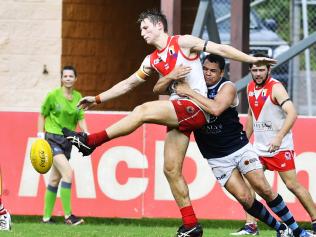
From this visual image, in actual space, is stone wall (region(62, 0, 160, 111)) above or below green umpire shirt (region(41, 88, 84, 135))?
above

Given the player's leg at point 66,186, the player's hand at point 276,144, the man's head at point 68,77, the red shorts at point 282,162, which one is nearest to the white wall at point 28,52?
the man's head at point 68,77

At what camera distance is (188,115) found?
1037 cm

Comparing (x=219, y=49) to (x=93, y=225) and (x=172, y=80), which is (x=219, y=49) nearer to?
(x=172, y=80)

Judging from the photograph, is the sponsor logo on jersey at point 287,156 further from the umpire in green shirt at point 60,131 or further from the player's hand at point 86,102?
the umpire in green shirt at point 60,131

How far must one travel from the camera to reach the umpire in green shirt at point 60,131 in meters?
14.0

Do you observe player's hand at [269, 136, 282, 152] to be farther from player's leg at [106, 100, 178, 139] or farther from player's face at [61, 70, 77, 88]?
player's face at [61, 70, 77, 88]

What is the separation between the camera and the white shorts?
1083cm

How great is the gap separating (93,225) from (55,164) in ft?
2.83

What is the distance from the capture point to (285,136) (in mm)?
12352

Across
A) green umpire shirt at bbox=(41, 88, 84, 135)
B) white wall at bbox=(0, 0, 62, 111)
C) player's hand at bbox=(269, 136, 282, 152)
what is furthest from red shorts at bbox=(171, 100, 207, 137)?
white wall at bbox=(0, 0, 62, 111)

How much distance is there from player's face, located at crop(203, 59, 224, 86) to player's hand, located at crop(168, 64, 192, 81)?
58 cm

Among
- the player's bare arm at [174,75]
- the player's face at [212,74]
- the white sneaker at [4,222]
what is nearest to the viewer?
the player's bare arm at [174,75]

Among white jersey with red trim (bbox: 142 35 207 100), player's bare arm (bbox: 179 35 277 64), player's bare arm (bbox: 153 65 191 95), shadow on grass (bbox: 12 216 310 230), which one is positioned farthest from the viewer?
shadow on grass (bbox: 12 216 310 230)

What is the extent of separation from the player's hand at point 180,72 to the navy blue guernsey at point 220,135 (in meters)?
0.55
